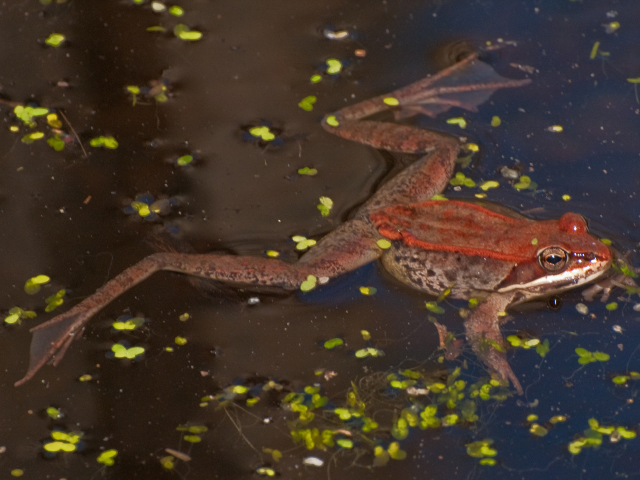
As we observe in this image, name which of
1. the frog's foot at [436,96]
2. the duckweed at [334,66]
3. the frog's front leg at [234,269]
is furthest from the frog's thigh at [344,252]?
the duckweed at [334,66]

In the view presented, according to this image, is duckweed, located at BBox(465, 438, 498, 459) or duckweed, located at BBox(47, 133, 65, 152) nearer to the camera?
duckweed, located at BBox(465, 438, 498, 459)

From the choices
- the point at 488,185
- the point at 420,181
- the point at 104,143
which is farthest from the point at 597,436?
the point at 104,143

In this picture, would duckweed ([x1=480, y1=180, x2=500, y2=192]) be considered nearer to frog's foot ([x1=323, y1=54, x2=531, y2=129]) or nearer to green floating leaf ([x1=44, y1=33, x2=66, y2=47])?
frog's foot ([x1=323, y1=54, x2=531, y2=129])

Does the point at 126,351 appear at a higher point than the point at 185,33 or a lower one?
lower

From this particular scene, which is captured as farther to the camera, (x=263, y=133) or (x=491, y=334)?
(x=263, y=133)

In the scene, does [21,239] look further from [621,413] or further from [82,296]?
[621,413]

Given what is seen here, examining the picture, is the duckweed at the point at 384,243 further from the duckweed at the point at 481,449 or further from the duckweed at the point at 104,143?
the duckweed at the point at 104,143

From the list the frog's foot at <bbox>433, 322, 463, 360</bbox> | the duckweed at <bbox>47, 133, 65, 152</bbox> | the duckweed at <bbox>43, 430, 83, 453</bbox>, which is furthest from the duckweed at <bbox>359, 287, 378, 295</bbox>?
the duckweed at <bbox>47, 133, 65, 152</bbox>

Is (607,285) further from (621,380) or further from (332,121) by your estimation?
(332,121)
